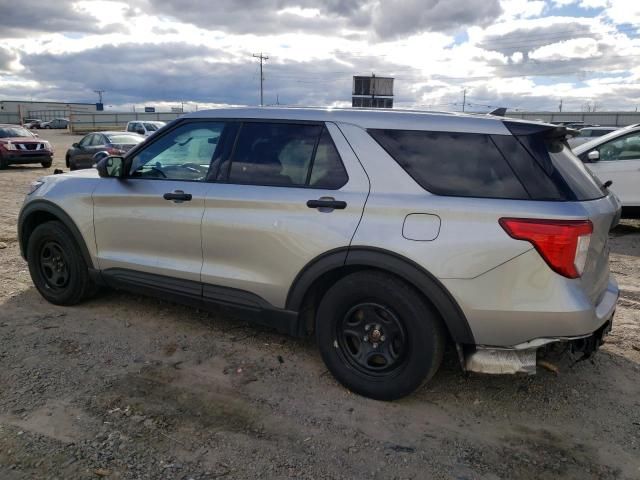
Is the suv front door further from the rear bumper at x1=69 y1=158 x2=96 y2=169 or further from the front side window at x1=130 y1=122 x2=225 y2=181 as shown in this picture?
the rear bumper at x1=69 y1=158 x2=96 y2=169

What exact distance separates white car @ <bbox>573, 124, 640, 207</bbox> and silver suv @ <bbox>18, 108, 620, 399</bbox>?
18.4ft

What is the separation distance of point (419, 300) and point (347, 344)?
0.60m

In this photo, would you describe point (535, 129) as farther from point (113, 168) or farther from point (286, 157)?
point (113, 168)

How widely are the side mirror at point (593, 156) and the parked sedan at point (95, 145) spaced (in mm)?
13027

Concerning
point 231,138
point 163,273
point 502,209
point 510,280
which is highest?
point 231,138

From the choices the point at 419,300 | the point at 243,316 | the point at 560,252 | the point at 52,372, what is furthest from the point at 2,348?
the point at 560,252

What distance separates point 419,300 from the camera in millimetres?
3039

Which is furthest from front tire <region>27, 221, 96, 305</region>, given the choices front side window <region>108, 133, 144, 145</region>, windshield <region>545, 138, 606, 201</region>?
front side window <region>108, 133, 144, 145</region>

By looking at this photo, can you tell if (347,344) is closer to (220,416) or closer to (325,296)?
(325,296)

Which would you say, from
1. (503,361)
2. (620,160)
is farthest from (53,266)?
(620,160)

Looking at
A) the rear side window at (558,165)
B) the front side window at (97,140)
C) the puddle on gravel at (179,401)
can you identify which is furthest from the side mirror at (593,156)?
the front side window at (97,140)

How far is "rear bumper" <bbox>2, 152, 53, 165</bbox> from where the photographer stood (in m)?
18.4

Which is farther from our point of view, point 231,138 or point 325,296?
point 231,138

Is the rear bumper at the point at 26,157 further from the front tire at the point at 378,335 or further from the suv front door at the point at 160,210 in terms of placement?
the front tire at the point at 378,335
